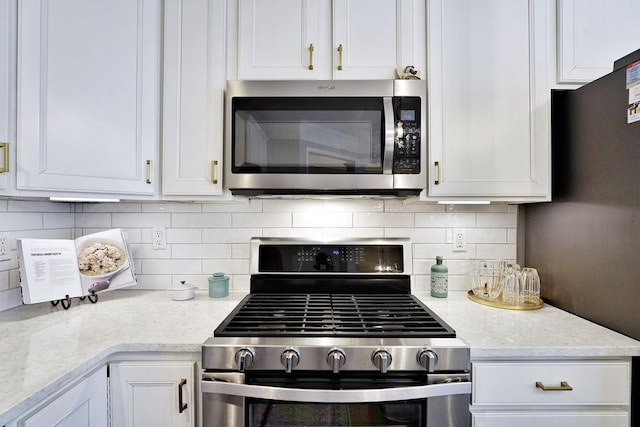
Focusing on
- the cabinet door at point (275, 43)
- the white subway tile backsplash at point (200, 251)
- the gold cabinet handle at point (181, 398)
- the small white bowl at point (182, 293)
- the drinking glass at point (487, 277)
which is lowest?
the gold cabinet handle at point (181, 398)

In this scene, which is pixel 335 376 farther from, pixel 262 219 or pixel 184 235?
pixel 184 235

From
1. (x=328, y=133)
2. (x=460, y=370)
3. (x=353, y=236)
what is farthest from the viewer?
(x=353, y=236)

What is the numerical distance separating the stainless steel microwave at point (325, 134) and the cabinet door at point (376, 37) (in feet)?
0.29

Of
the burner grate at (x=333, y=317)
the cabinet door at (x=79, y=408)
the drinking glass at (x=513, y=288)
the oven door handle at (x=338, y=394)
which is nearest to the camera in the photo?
the cabinet door at (x=79, y=408)

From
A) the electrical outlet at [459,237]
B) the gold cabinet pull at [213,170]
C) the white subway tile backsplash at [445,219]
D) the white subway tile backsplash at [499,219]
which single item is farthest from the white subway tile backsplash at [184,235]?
the white subway tile backsplash at [499,219]

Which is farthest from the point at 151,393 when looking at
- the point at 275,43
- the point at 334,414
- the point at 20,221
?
the point at 275,43

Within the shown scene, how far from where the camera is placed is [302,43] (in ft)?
4.60

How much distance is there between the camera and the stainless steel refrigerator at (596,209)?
1.09m

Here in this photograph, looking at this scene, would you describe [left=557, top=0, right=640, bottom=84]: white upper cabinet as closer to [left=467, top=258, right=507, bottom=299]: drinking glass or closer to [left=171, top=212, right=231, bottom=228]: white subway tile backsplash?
[left=467, top=258, right=507, bottom=299]: drinking glass

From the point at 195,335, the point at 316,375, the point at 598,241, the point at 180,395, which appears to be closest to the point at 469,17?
the point at 598,241

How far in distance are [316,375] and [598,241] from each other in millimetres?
1167

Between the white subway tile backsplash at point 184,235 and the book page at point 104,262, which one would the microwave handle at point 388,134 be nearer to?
the white subway tile backsplash at point 184,235

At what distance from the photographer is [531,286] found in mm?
1483

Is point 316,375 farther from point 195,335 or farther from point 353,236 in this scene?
point 353,236
